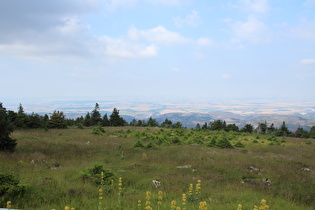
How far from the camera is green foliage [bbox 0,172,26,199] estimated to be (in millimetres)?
5555

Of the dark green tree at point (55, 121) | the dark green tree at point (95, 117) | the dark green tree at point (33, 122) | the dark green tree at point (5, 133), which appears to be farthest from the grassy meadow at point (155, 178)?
the dark green tree at point (95, 117)

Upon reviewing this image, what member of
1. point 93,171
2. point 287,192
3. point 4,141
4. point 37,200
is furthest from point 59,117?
point 287,192

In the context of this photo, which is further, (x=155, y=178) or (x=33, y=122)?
(x=33, y=122)

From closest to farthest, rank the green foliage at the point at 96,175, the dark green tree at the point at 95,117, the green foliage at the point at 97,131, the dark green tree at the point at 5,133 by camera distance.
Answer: the green foliage at the point at 96,175
the dark green tree at the point at 5,133
the green foliage at the point at 97,131
the dark green tree at the point at 95,117

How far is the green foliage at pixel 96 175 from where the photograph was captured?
842cm

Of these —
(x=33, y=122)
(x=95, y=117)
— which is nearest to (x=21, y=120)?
(x=33, y=122)

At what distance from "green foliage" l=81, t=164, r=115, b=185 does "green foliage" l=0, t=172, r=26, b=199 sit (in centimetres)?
290

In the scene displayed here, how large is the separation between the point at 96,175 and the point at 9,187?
3.43 m

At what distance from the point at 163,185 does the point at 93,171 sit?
3.45m

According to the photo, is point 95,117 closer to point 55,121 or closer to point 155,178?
point 55,121

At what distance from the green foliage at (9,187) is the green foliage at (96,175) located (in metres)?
2.90

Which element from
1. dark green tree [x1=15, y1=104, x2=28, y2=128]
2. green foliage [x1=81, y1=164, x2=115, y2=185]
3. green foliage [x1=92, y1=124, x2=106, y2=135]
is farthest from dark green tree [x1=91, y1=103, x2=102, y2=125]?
green foliage [x1=81, y1=164, x2=115, y2=185]

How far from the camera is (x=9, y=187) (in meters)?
5.65

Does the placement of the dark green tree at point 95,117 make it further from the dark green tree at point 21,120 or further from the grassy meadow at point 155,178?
the grassy meadow at point 155,178
